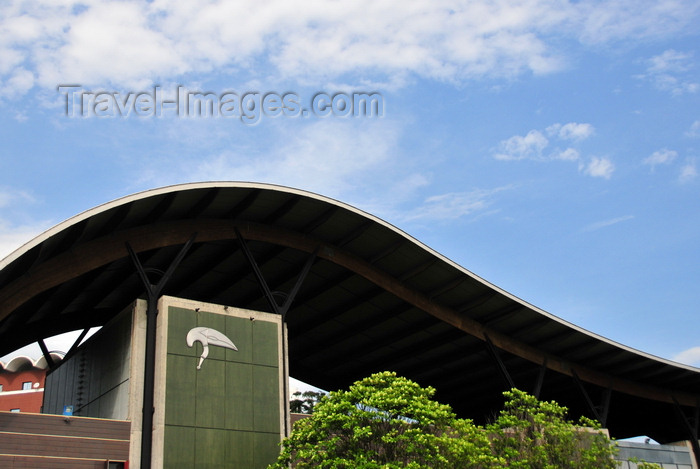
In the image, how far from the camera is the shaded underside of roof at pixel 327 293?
30.4 m

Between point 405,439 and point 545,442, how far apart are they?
21.9 ft

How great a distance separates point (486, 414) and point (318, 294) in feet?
78.9

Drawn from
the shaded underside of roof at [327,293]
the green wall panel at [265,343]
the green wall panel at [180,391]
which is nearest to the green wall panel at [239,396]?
the green wall panel at [265,343]

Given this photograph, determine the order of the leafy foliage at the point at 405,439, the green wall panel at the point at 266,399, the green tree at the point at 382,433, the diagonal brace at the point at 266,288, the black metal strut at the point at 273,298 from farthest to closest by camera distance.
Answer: the diagonal brace at the point at 266,288 < the black metal strut at the point at 273,298 < the green wall panel at the point at 266,399 < the leafy foliage at the point at 405,439 < the green tree at the point at 382,433

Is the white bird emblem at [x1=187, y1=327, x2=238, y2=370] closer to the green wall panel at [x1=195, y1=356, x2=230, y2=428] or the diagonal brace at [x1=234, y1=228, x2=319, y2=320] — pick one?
the green wall panel at [x1=195, y1=356, x2=230, y2=428]

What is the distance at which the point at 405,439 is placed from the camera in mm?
24766

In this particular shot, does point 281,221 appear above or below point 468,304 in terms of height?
above

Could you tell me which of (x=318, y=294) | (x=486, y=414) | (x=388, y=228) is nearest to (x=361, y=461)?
(x=388, y=228)

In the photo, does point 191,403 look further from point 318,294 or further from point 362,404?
point 318,294

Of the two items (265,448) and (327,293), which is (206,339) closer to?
(265,448)

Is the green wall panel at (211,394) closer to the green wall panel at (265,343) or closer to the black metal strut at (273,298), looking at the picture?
the green wall panel at (265,343)

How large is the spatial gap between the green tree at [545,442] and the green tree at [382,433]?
2.03 m

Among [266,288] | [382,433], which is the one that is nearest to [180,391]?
[266,288]

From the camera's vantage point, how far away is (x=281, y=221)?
34938 millimetres
